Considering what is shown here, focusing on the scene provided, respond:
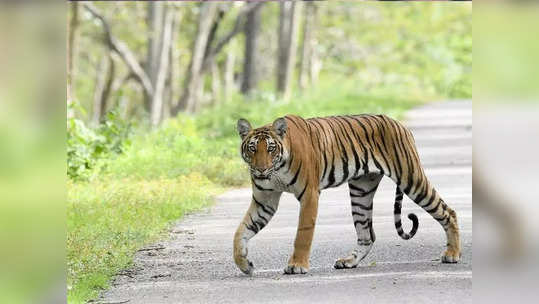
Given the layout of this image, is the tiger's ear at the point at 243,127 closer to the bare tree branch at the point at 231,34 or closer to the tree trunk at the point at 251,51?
the bare tree branch at the point at 231,34

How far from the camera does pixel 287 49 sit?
33969mm

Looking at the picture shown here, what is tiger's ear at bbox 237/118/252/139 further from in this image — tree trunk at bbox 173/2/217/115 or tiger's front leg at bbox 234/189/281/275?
tree trunk at bbox 173/2/217/115

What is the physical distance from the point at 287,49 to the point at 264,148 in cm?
2625

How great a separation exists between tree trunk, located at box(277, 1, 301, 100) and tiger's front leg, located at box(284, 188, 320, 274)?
80.8 ft

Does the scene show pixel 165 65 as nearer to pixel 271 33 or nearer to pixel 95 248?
pixel 95 248

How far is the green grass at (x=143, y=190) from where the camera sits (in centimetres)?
895

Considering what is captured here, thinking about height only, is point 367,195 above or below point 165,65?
below

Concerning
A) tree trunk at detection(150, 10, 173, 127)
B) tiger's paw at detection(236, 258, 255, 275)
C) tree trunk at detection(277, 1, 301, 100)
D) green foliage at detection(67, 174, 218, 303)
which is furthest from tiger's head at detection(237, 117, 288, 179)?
tree trunk at detection(277, 1, 301, 100)

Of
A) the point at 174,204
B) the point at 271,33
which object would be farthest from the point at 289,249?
the point at 271,33

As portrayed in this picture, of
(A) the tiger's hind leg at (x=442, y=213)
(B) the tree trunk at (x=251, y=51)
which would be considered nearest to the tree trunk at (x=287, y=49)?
(B) the tree trunk at (x=251, y=51)
